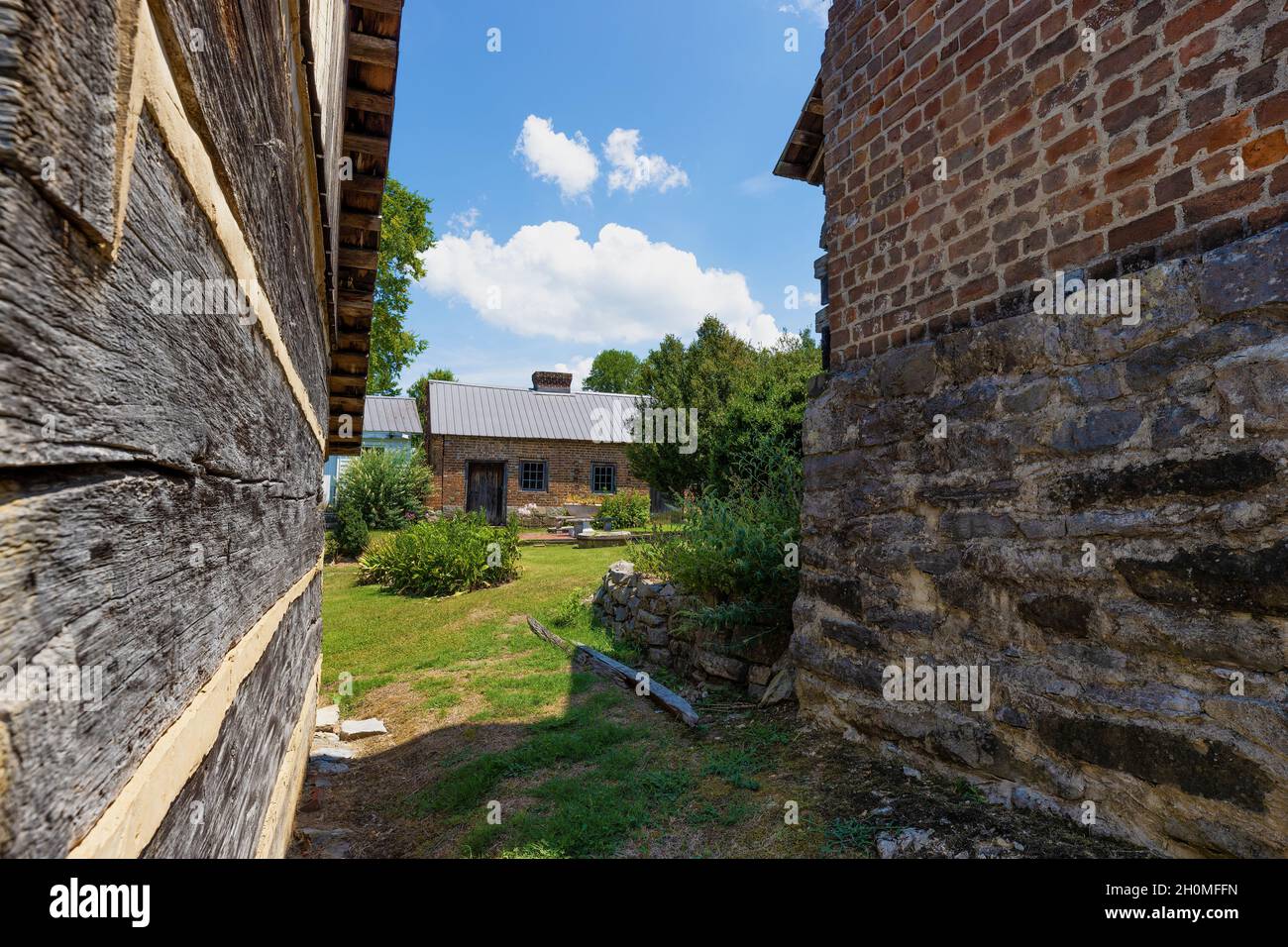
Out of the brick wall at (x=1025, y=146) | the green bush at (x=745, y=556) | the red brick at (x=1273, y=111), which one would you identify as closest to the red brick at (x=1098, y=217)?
the brick wall at (x=1025, y=146)

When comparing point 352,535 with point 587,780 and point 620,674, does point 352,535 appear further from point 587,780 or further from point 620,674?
point 587,780

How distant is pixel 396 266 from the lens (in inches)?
755

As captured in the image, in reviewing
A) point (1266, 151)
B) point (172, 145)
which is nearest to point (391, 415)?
point (1266, 151)

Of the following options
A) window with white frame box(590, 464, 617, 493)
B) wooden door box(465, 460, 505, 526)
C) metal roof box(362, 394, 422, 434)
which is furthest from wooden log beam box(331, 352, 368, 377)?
metal roof box(362, 394, 422, 434)

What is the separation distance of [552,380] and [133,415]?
26917mm

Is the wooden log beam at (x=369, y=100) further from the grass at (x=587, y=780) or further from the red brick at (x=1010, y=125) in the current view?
the grass at (x=587, y=780)

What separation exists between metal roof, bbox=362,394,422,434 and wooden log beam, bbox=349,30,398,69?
22.3m

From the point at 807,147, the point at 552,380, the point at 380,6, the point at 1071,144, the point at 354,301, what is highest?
the point at 552,380

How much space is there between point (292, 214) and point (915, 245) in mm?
3475

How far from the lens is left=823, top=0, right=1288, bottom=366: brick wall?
9.04ft

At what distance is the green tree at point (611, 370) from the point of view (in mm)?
51000

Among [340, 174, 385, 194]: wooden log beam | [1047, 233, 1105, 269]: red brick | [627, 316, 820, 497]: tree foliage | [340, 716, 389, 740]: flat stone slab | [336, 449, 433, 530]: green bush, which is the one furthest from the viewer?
[336, 449, 433, 530]: green bush

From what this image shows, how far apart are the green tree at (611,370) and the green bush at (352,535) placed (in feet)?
116

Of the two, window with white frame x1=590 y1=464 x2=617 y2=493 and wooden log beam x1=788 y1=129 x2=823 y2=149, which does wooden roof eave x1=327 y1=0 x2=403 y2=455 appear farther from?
window with white frame x1=590 y1=464 x2=617 y2=493
